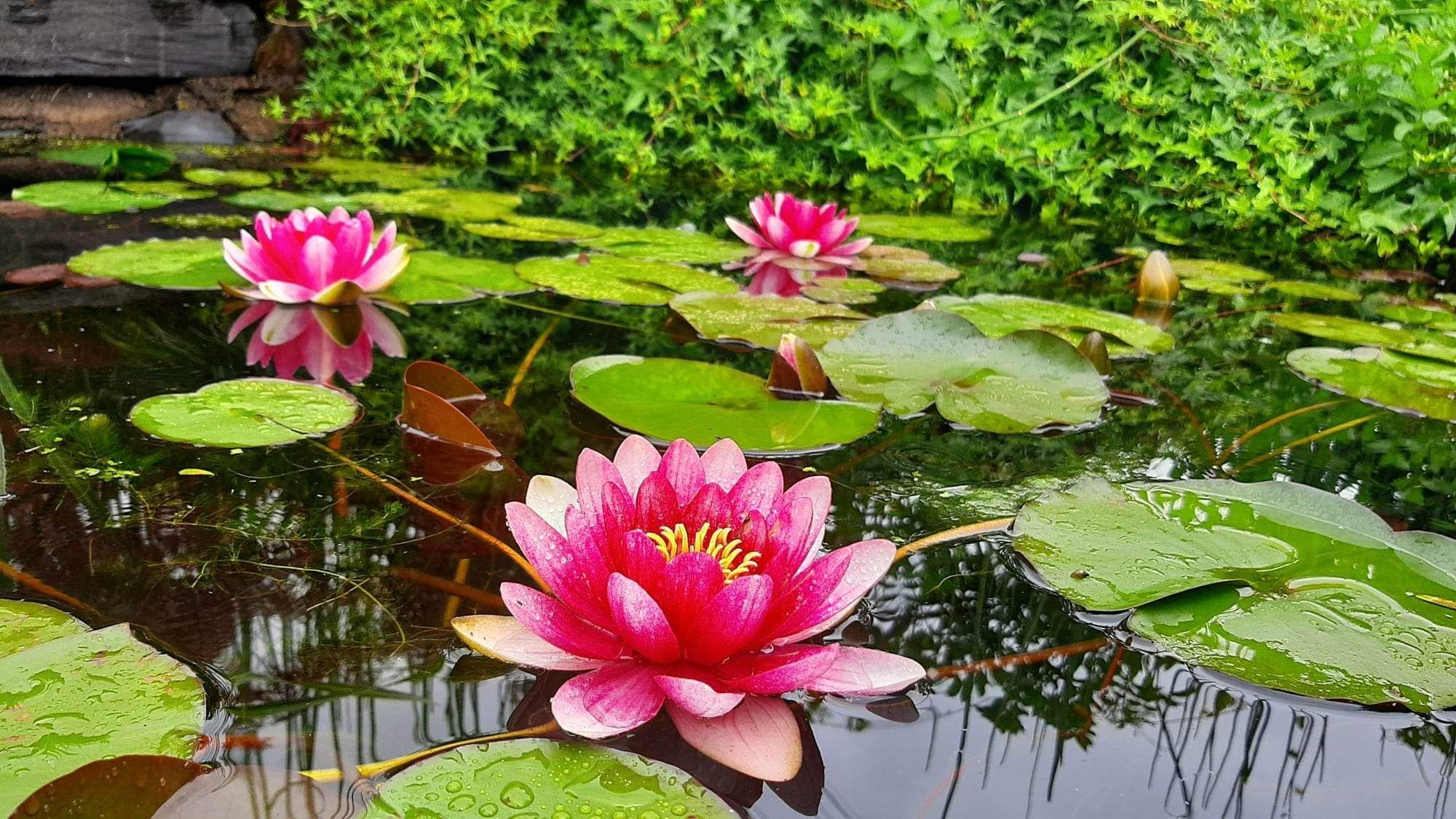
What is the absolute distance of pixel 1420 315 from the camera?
2.26m

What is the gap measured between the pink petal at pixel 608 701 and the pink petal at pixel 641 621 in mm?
22

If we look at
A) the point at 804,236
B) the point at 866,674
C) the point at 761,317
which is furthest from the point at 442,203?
the point at 866,674

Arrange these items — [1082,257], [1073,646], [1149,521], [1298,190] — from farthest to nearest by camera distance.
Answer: [1298,190], [1082,257], [1149,521], [1073,646]

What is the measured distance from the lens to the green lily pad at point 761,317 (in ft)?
5.65

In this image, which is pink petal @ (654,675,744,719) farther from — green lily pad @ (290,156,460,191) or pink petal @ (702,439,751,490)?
green lily pad @ (290,156,460,191)

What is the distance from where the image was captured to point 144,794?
601mm

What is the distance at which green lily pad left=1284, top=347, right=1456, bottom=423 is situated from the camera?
1.59 metres

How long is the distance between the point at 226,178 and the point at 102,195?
1.99ft

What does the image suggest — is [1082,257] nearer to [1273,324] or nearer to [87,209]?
[1273,324]

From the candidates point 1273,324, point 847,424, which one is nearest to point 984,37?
point 1273,324

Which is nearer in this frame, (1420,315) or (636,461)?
(636,461)

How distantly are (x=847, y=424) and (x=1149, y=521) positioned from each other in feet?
1.35

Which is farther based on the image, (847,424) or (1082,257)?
(1082,257)

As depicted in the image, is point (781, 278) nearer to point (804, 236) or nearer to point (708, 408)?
point (804, 236)
